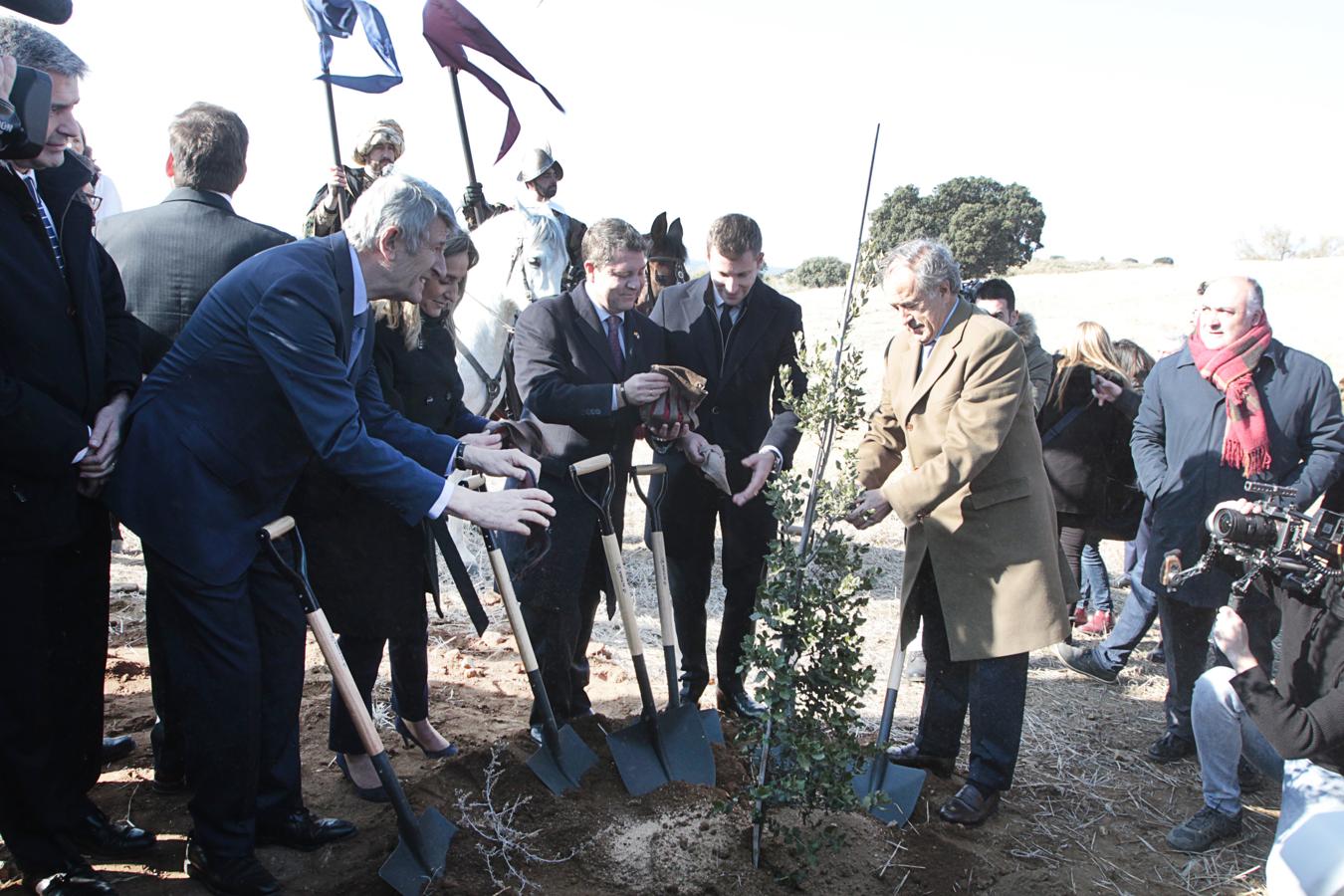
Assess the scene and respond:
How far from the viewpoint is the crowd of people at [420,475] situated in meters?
2.70

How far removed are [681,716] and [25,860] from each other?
2.16 meters

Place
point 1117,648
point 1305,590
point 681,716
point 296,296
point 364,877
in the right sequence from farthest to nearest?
point 1117,648 → point 681,716 → point 1305,590 → point 364,877 → point 296,296

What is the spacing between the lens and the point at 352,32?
6441 millimetres

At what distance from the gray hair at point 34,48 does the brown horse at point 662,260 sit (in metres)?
4.30

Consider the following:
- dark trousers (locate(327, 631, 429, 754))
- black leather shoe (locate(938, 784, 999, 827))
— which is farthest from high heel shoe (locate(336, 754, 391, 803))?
Answer: black leather shoe (locate(938, 784, 999, 827))

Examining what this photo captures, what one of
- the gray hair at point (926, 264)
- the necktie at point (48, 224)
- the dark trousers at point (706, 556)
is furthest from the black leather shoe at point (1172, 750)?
the necktie at point (48, 224)

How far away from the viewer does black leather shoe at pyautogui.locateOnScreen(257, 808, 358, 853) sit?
3139 mm

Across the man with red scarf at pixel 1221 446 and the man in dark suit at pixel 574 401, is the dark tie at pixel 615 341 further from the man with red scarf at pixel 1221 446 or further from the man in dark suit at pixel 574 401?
the man with red scarf at pixel 1221 446

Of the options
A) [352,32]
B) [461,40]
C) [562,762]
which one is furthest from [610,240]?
[461,40]

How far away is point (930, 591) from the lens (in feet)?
13.1

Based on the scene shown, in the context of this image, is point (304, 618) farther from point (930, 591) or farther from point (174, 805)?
point (930, 591)

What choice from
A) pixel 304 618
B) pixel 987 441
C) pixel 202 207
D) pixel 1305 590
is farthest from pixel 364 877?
pixel 1305 590

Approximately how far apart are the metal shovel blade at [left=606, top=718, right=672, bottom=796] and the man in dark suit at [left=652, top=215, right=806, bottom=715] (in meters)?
0.74

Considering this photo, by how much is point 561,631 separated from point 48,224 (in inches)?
88.6
